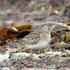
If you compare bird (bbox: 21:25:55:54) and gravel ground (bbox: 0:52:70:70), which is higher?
bird (bbox: 21:25:55:54)

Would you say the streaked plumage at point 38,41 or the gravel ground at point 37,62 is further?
the streaked plumage at point 38,41

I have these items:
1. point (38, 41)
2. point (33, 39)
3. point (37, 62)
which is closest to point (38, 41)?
point (38, 41)

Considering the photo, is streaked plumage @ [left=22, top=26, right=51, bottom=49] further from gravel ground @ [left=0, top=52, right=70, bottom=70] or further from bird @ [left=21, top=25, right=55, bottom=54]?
gravel ground @ [left=0, top=52, right=70, bottom=70]

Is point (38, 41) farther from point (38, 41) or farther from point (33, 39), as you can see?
point (33, 39)

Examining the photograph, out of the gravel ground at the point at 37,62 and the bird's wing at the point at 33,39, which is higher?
the bird's wing at the point at 33,39

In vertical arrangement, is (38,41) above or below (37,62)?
above

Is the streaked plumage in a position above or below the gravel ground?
above

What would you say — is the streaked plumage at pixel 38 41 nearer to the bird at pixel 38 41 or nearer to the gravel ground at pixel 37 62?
the bird at pixel 38 41

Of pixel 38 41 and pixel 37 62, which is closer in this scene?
pixel 37 62

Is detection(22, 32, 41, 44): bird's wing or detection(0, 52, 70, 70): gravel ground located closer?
detection(0, 52, 70, 70): gravel ground

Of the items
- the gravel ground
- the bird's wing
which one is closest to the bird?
the bird's wing

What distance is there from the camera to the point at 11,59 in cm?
684

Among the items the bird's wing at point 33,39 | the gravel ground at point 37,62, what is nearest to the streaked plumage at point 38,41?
the bird's wing at point 33,39

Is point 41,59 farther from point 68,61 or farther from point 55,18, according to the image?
point 55,18
